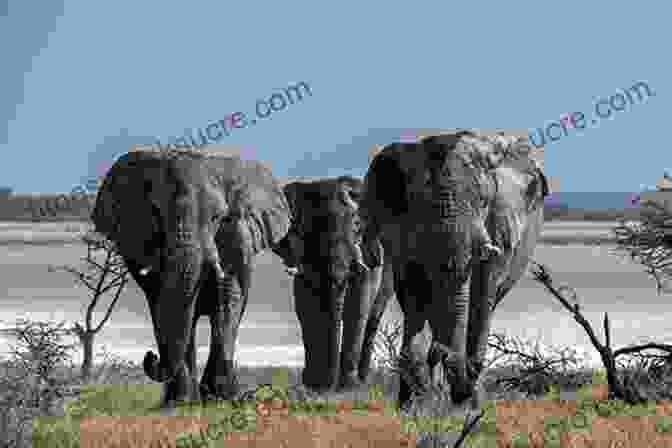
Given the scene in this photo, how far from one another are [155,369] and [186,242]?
1.41 metres

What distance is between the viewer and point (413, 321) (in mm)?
16156

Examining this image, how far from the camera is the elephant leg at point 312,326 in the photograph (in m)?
22.0

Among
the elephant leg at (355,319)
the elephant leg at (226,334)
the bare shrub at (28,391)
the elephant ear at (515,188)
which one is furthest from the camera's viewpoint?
the elephant leg at (355,319)

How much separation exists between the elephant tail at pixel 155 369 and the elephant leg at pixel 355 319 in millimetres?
4633

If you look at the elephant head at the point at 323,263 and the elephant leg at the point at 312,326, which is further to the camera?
the elephant leg at the point at 312,326

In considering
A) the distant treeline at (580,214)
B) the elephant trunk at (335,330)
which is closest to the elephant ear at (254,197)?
the elephant trunk at (335,330)

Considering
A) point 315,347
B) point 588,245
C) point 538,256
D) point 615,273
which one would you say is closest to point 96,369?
point 315,347

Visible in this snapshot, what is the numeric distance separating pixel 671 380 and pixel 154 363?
5633 mm

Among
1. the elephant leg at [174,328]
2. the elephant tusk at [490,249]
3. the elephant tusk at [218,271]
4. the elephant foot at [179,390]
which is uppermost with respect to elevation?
the elephant tusk at [490,249]

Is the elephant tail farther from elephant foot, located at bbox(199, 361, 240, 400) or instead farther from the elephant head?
the elephant head

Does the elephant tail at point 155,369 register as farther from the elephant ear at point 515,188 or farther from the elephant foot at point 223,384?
the elephant ear at point 515,188

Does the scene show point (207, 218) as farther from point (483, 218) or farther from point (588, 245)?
point (588, 245)

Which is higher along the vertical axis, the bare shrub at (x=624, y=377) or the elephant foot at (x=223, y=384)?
the bare shrub at (x=624, y=377)

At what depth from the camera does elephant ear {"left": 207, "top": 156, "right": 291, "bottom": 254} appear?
1895 cm
